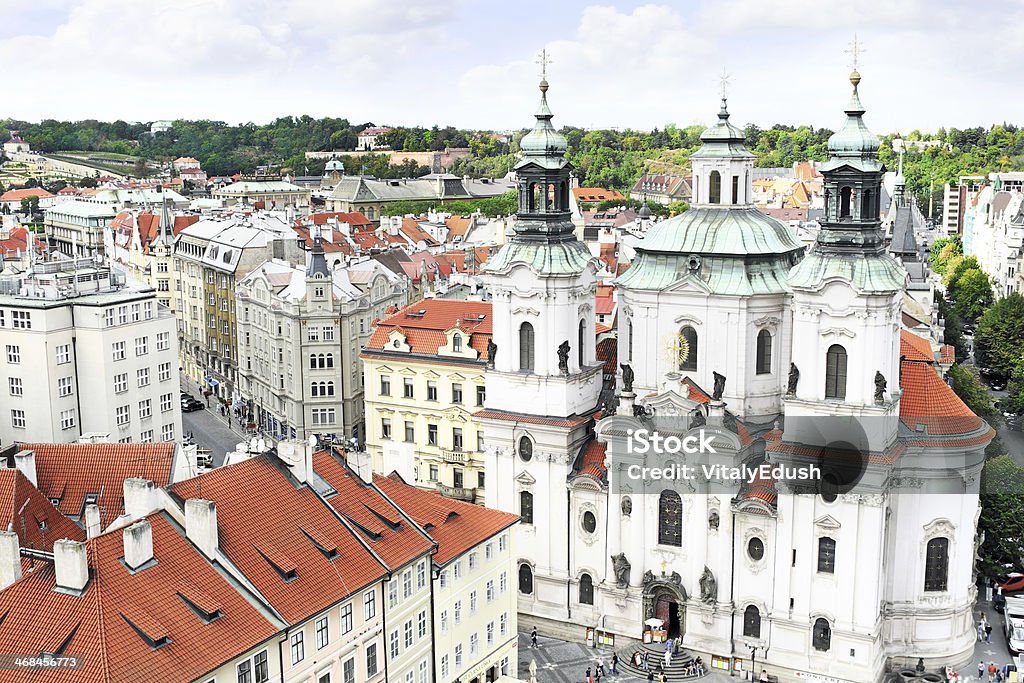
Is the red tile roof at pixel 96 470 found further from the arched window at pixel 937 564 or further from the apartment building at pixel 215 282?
the apartment building at pixel 215 282

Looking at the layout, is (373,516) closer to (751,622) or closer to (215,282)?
(751,622)

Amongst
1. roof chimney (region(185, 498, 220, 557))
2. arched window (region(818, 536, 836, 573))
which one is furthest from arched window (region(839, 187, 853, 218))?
roof chimney (region(185, 498, 220, 557))

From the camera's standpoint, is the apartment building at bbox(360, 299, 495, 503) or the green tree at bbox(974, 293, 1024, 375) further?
the green tree at bbox(974, 293, 1024, 375)

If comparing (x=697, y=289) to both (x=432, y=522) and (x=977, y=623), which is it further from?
(x=977, y=623)

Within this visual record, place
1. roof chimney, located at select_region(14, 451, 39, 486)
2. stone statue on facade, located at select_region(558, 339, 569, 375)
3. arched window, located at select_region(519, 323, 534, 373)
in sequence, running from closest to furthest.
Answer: roof chimney, located at select_region(14, 451, 39, 486)
stone statue on facade, located at select_region(558, 339, 569, 375)
arched window, located at select_region(519, 323, 534, 373)

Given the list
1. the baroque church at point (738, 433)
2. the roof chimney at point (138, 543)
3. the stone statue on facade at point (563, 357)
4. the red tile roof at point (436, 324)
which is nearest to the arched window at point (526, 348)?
the baroque church at point (738, 433)

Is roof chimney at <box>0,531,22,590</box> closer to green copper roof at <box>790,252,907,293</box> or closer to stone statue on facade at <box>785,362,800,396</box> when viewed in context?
stone statue on facade at <box>785,362,800,396</box>

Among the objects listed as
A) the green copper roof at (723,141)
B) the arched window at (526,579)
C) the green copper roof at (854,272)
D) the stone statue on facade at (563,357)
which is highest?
the green copper roof at (723,141)
